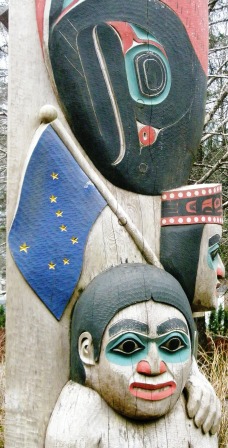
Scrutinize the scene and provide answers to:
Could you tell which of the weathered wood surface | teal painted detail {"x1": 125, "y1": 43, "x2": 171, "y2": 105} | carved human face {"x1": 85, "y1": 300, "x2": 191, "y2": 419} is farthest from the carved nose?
teal painted detail {"x1": 125, "y1": 43, "x2": 171, "y2": 105}

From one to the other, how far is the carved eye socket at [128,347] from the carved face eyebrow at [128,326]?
0.05 m

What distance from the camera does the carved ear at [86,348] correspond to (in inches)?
83.6

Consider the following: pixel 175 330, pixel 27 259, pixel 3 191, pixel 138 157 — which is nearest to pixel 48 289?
pixel 27 259

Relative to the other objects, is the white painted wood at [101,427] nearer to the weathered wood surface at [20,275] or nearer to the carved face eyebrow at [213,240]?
the weathered wood surface at [20,275]

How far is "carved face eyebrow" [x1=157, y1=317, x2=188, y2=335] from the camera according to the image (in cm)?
212

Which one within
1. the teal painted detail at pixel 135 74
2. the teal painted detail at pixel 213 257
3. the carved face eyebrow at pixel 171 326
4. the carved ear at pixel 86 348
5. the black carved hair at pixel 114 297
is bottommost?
the carved ear at pixel 86 348

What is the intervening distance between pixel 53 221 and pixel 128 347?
1.99 feet

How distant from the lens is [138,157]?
2.46 meters

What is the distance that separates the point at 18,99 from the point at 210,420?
163 cm

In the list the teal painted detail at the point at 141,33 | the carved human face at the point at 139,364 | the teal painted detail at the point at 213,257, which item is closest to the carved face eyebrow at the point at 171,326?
the carved human face at the point at 139,364

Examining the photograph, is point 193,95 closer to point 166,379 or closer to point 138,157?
point 138,157

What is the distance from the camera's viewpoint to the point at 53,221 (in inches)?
89.9

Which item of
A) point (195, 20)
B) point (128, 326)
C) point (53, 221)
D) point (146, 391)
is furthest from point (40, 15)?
point (146, 391)

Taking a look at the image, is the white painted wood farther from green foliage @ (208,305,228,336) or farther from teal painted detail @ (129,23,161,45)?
green foliage @ (208,305,228,336)
